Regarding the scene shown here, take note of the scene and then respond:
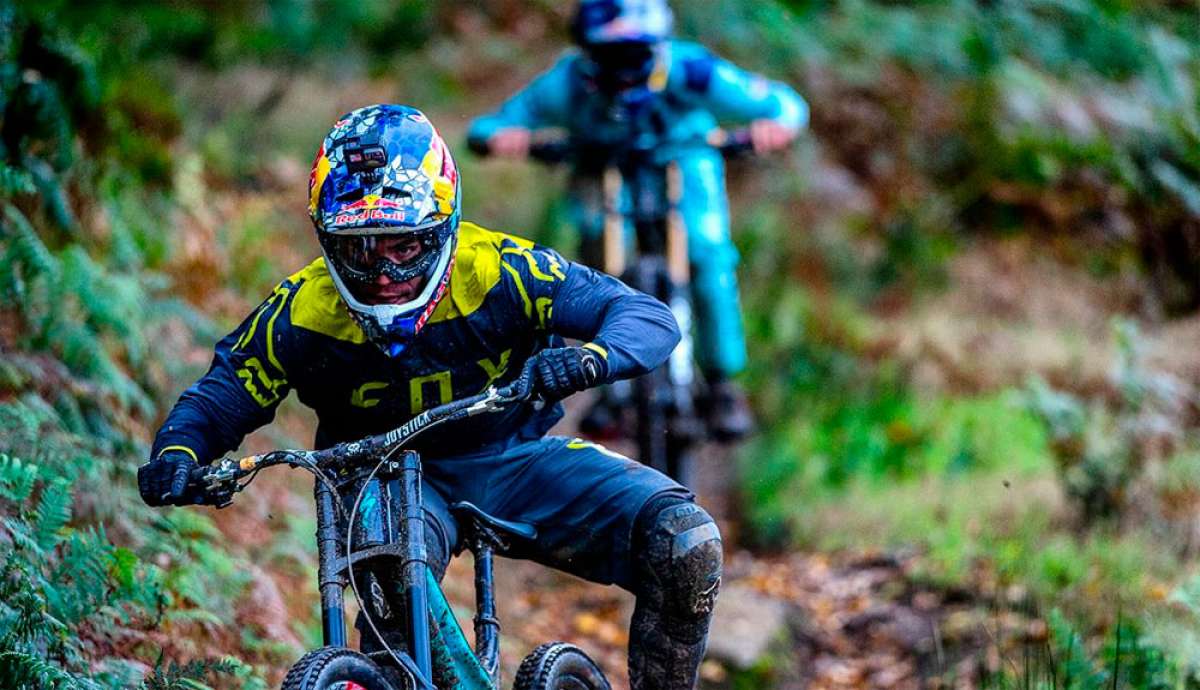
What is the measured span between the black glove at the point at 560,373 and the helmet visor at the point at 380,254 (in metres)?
0.52

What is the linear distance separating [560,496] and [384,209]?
1.04 m

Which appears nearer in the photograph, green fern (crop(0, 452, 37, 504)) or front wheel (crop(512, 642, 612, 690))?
front wheel (crop(512, 642, 612, 690))

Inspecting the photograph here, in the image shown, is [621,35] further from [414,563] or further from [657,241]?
[414,563]

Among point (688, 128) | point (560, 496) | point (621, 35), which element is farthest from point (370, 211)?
point (688, 128)

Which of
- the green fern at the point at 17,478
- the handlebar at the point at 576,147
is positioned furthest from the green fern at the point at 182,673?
the handlebar at the point at 576,147

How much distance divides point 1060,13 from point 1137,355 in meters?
7.39

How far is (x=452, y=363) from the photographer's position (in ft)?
14.2

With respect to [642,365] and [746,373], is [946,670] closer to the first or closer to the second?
[642,365]

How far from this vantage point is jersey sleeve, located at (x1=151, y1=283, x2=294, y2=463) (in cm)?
418

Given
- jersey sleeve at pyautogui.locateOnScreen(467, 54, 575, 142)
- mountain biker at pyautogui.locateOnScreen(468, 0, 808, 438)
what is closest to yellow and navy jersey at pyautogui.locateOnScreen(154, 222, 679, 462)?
mountain biker at pyautogui.locateOnScreen(468, 0, 808, 438)

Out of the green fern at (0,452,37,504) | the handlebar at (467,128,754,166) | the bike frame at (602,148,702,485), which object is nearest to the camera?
the green fern at (0,452,37,504)

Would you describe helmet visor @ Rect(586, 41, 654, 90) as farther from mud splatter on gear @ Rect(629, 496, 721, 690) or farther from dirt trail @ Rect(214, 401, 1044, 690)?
mud splatter on gear @ Rect(629, 496, 721, 690)

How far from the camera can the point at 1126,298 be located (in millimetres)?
11992

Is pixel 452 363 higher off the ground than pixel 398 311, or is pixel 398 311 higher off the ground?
pixel 398 311
